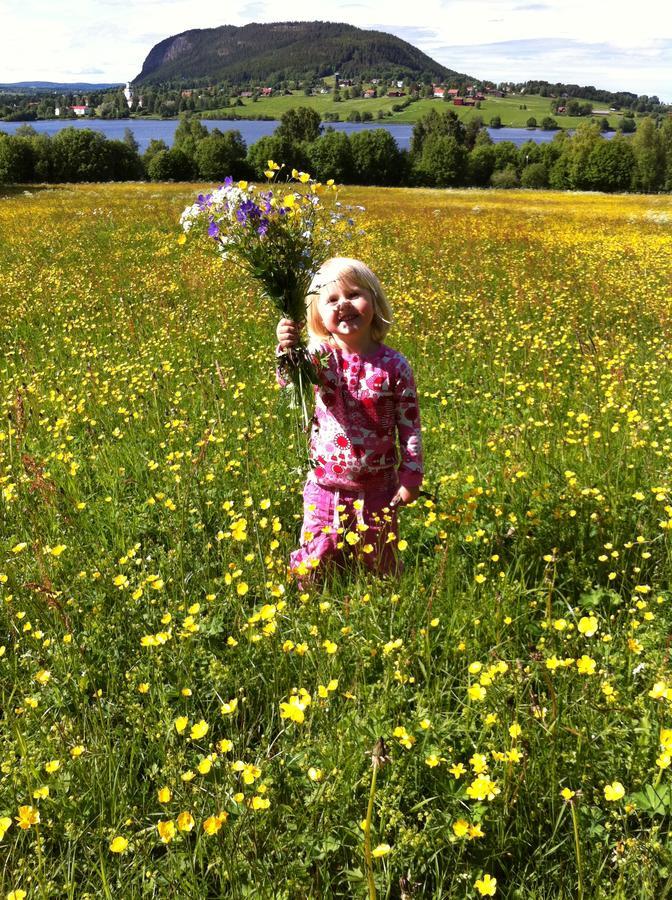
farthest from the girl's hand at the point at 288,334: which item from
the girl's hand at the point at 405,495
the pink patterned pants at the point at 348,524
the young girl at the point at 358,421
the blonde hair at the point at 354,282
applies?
the girl's hand at the point at 405,495

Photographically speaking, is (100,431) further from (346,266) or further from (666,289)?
(666,289)

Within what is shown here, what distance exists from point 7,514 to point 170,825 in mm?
2855

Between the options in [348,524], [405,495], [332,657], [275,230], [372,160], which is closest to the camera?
[332,657]

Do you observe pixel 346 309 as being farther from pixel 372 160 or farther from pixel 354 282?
pixel 372 160

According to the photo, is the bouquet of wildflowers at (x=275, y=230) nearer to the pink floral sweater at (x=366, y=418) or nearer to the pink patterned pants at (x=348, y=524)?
the pink floral sweater at (x=366, y=418)

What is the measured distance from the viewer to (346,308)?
3045 millimetres

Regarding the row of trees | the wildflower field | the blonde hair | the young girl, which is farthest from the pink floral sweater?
the row of trees

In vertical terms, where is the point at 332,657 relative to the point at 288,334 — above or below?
below

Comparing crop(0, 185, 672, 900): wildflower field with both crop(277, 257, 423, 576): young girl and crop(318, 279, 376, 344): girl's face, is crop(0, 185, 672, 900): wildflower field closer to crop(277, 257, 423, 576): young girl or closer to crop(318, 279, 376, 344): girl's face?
crop(277, 257, 423, 576): young girl

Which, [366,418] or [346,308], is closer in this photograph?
[346,308]

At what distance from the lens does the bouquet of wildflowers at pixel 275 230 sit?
2.63 m

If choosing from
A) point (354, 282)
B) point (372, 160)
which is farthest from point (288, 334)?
point (372, 160)

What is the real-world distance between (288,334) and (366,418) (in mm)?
606

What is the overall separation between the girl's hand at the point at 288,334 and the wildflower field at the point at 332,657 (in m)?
0.91
